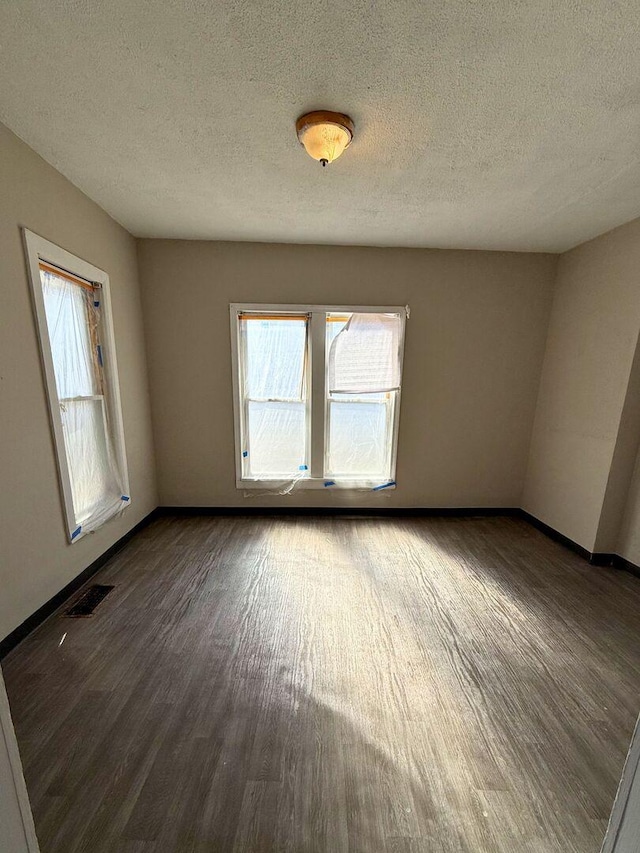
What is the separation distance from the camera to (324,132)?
1374 mm

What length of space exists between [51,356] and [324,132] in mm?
1808

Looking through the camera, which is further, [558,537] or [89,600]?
[558,537]

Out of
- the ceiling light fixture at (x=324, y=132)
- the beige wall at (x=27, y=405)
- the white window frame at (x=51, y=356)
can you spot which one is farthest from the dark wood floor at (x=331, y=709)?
the ceiling light fixture at (x=324, y=132)

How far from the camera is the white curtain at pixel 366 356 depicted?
2.88 metres

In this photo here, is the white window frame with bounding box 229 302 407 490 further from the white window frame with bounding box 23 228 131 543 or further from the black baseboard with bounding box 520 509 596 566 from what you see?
the black baseboard with bounding box 520 509 596 566

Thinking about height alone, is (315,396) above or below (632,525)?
above

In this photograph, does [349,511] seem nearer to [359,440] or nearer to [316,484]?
[316,484]

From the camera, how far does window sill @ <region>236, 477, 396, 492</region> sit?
3.07 meters

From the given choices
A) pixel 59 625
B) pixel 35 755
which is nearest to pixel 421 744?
pixel 35 755

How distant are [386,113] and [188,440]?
270 cm

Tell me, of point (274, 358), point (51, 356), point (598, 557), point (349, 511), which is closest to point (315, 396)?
point (274, 358)

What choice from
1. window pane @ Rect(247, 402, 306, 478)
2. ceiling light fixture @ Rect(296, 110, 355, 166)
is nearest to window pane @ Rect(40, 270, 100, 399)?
window pane @ Rect(247, 402, 306, 478)

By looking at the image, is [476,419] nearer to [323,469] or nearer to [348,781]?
[323,469]

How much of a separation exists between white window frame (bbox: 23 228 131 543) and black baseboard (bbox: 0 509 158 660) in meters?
0.28
